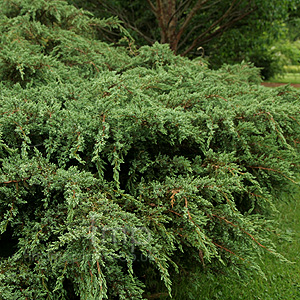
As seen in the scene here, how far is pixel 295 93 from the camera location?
2.90 meters

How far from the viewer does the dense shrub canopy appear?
1.57 m

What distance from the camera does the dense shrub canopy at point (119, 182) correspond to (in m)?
1.57

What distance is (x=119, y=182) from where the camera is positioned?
1877mm

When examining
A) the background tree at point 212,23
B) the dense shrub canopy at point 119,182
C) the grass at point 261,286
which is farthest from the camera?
the background tree at point 212,23

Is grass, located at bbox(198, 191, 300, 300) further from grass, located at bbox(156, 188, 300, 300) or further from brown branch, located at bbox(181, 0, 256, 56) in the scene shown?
brown branch, located at bbox(181, 0, 256, 56)

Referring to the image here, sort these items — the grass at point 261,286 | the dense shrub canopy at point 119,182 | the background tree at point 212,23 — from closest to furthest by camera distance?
the dense shrub canopy at point 119,182 < the grass at point 261,286 < the background tree at point 212,23

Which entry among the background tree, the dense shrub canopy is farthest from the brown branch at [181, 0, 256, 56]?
the dense shrub canopy

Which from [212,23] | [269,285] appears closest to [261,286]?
[269,285]

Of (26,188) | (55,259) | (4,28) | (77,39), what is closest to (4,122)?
(26,188)

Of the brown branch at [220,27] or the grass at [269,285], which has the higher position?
the brown branch at [220,27]

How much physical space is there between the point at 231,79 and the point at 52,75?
177cm

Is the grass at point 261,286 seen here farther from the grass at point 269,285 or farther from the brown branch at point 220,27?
the brown branch at point 220,27

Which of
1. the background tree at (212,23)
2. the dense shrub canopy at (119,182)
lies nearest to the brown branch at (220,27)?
the background tree at (212,23)

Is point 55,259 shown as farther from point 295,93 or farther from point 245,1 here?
point 245,1
